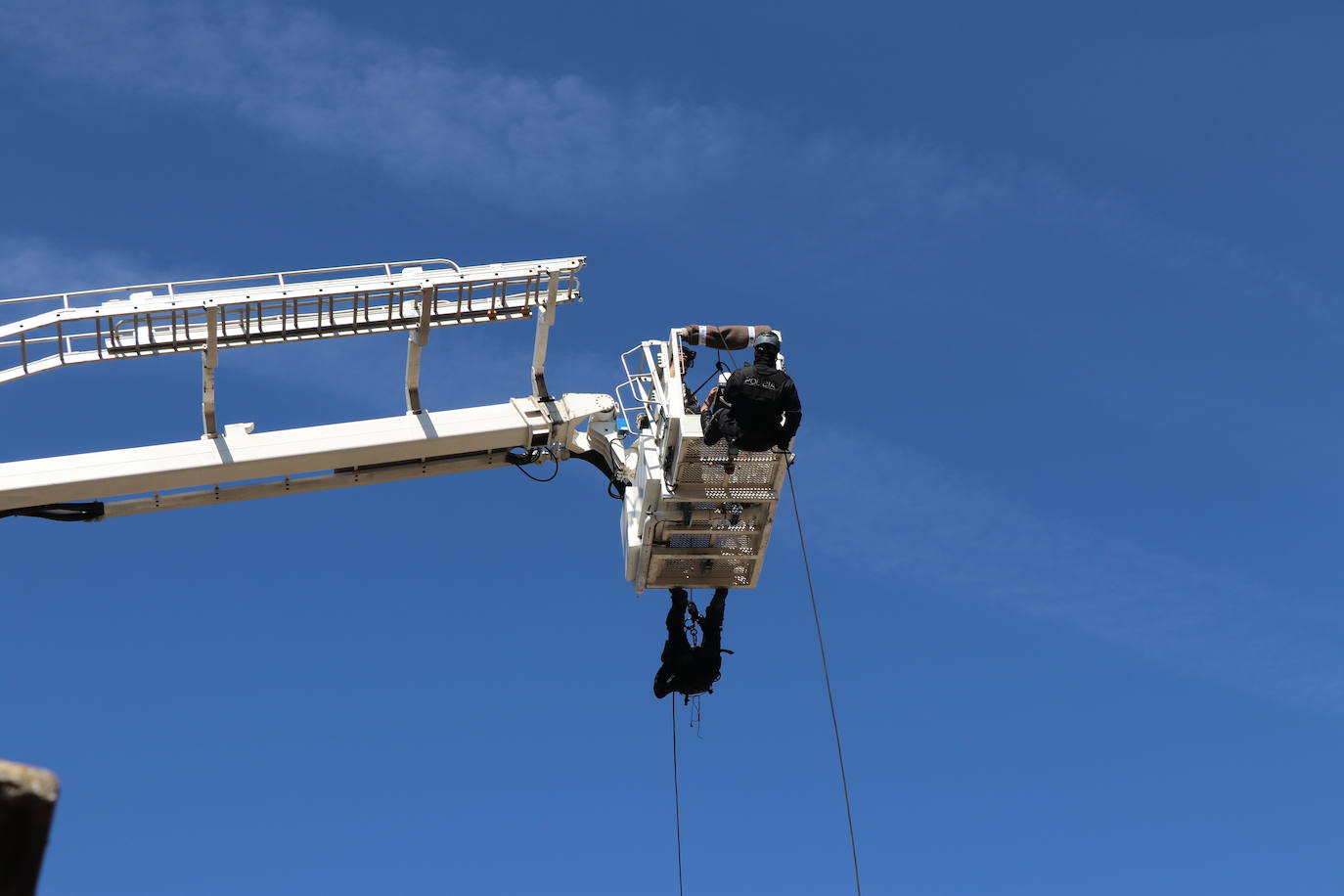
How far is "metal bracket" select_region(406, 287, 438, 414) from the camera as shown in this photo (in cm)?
1959

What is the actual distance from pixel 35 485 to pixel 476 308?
18.0 ft

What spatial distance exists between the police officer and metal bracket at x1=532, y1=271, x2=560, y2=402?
116 inches

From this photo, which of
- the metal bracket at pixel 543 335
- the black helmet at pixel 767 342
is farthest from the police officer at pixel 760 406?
the metal bracket at pixel 543 335

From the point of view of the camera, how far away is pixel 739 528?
2003cm

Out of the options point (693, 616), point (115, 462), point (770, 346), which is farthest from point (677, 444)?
point (115, 462)

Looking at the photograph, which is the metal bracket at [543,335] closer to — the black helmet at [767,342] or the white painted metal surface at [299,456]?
the white painted metal surface at [299,456]

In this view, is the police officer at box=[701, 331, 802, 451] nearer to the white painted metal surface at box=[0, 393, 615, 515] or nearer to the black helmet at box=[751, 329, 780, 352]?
the black helmet at box=[751, 329, 780, 352]

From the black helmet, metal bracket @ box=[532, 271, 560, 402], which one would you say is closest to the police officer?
the black helmet

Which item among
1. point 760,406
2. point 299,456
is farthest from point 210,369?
point 760,406

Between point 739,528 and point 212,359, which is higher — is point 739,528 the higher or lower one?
the lower one

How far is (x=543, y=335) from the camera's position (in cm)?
2019

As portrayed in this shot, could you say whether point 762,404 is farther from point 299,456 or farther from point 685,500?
point 299,456

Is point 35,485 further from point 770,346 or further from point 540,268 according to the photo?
point 770,346

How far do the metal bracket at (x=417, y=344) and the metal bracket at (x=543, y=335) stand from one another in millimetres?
1313
